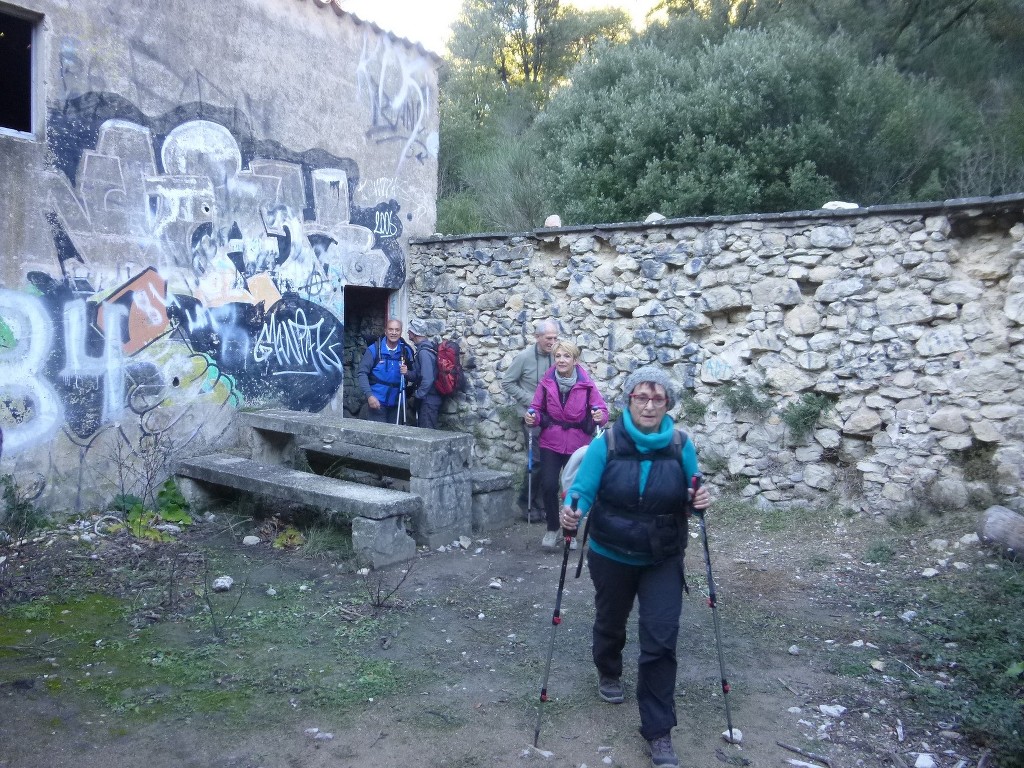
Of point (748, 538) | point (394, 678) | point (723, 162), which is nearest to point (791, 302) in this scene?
point (748, 538)

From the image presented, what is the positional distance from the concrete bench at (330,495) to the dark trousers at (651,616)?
2671 mm

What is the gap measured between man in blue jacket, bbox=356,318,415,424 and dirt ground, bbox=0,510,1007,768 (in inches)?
95.1

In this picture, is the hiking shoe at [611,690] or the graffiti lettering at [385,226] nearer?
the hiking shoe at [611,690]

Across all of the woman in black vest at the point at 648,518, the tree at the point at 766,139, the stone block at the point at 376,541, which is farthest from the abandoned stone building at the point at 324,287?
the woman in black vest at the point at 648,518

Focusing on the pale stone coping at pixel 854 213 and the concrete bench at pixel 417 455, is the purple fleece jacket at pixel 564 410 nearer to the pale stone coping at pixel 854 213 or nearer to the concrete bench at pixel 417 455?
the concrete bench at pixel 417 455

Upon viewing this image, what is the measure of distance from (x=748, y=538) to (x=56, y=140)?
22.5ft

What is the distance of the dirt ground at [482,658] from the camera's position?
366cm

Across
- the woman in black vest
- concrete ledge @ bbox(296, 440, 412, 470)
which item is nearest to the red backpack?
concrete ledge @ bbox(296, 440, 412, 470)

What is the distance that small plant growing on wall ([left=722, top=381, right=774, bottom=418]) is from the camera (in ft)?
23.7

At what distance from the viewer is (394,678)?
436 centimetres

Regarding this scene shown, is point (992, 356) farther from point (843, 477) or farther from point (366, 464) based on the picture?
point (366, 464)

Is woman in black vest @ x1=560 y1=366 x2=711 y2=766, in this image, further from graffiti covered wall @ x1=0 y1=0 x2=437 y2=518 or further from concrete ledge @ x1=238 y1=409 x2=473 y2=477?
graffiti covered wall @ x1=0 y1=0 x2=437 y2=518

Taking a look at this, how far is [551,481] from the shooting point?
6.74m

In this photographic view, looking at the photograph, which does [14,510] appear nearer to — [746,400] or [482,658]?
[482,658]
